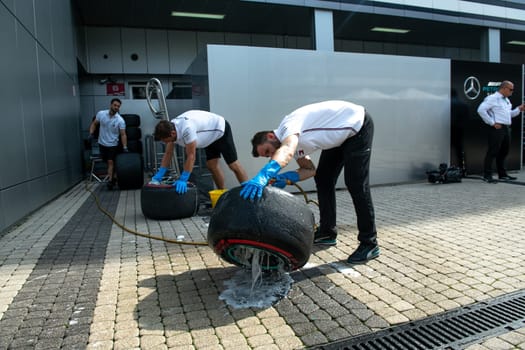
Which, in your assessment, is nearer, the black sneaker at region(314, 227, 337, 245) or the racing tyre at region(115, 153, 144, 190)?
the black sneaker at region(314, 227, 337, 245)

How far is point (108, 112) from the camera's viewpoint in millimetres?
9109

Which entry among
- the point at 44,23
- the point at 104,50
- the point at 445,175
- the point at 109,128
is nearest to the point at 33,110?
the point at 44,23

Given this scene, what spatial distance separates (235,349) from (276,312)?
1.57 feet

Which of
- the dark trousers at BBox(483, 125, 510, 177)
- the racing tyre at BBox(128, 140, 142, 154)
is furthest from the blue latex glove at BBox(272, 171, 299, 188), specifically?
the racing tyre at BBox(128, 140, 142, 154)

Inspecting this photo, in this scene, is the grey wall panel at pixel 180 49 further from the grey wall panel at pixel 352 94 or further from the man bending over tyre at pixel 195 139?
the man bending over tyre at pixel 195 139

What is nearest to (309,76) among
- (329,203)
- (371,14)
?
(329,203)

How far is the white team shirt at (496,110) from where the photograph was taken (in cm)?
802

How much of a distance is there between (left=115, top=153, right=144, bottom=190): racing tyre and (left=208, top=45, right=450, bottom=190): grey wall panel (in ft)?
8.60

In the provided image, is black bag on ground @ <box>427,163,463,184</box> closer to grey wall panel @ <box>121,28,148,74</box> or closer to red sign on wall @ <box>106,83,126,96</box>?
grey wall panel @ <box>121,28,148,74</box>

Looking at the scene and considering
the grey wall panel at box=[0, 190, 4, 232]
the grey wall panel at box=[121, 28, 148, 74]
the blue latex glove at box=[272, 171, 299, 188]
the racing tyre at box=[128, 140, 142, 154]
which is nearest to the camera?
the blue latex glove at box=[272, 171, 299, 188]

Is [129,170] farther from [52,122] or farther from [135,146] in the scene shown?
[135,146]

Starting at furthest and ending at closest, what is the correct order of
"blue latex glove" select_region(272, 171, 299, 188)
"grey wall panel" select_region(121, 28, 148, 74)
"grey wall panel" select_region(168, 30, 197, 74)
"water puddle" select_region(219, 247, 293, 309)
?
"grey wall panel" select_region(168, 30, 197, 74) < "grey wall panel" select_region(121, 28, 148, 74) < "blue latex glove" select_region(272, 171, 299, 188) < "water puddle" select_region(219, 247, 293, 309)

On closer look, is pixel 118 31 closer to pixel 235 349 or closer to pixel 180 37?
pixel 180 37

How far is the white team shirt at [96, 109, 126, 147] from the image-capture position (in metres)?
8.97
